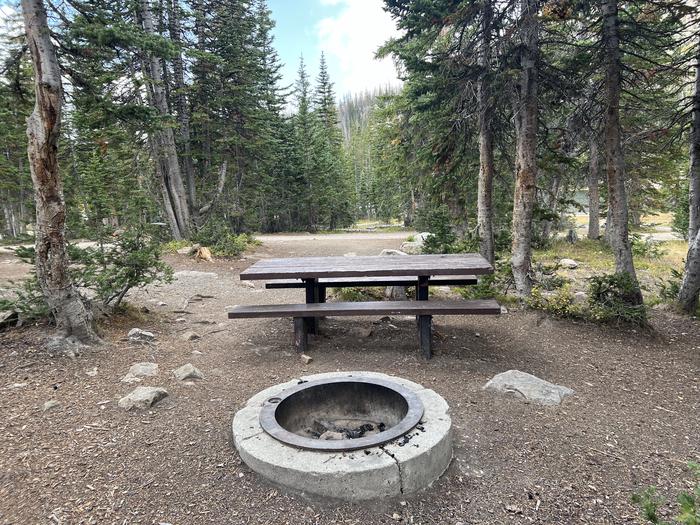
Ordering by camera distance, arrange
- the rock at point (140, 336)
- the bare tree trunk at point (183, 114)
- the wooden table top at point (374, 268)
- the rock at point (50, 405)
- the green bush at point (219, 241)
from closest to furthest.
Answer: the rock at point (50, 405) < the wooden table top at point (374, 268) < the rock at point (140, 336) < the green bush at point (219, 241) < the bare tree trunk at point (183, 114)

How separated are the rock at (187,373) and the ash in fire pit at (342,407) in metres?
1.38

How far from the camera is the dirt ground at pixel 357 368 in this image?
7.97ft

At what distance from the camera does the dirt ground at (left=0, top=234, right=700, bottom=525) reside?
2430mm

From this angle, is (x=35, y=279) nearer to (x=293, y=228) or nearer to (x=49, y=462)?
(x=49, y=462)

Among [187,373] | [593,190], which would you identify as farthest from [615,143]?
[593,190]

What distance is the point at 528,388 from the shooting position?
12.6 feet

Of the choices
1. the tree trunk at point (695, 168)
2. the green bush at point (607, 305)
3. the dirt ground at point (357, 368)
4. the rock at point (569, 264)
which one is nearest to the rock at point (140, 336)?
the dirt ground at point (357, 368)

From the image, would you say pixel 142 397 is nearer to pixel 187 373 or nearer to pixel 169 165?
pixel 187 373

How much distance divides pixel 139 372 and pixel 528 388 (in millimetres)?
3850

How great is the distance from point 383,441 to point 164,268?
460cm

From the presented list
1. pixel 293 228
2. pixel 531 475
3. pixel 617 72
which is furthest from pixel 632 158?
pixel 293 228

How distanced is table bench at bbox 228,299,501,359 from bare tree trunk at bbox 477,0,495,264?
3647mm

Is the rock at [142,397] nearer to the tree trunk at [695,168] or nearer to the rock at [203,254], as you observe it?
the tree trunk at [695,168]

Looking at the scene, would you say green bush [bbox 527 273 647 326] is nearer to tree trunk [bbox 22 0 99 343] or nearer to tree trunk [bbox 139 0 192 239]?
tree trunk [bbox 22 0 99 343]
